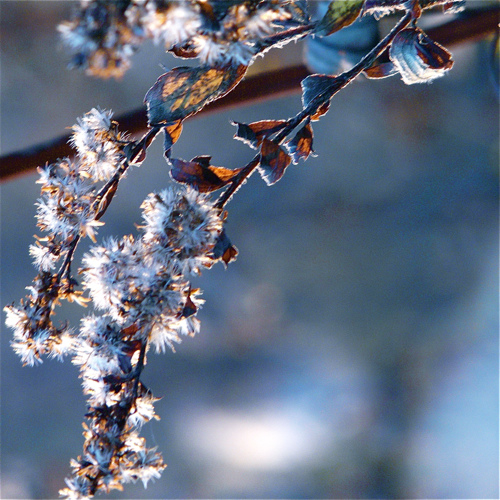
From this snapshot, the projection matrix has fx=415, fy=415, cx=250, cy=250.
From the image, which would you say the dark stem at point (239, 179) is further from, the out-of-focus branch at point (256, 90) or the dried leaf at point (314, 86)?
the out-of-focus branch at point (256, 90)

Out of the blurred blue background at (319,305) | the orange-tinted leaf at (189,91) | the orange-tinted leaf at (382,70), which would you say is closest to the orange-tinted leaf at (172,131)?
the orange-tinted leaf at (189,91)

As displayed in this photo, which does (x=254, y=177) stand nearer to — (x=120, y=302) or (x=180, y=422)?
(x=180, y=422)

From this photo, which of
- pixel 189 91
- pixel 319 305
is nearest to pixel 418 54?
pixel 189 91

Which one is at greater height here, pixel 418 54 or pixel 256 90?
pixel 256 90

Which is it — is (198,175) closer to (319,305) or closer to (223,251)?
(223,251)

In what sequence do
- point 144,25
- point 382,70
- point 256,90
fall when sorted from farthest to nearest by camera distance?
1. point 256,90
2. point 382,70
3. point 144,25

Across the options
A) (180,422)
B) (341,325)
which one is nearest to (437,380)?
(341,325)
